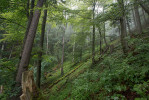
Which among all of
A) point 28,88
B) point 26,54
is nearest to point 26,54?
point 26,54

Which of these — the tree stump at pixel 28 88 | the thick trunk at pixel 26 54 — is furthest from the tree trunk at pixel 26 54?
the tree stump at pixel 28 88

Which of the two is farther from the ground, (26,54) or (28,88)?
(26,54)

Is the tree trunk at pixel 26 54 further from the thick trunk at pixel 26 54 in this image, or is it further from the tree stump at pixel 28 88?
the tree stump at pixel 28 88

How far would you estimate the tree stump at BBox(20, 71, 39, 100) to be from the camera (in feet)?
8.95

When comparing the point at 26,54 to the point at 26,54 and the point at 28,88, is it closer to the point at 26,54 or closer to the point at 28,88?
the point at 26,54

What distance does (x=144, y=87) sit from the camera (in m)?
2.29

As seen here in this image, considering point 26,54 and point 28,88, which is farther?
point 26,54

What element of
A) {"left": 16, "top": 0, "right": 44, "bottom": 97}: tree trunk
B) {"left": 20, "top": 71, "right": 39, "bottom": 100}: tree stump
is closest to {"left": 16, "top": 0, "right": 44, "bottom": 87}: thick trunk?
{"left": 16, "top": 0, "right": 44, "bottom": 97}: tree trunk

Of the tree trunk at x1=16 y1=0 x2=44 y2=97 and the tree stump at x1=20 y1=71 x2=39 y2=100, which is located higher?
the tree trunk at x1=16 y1=0 x2=44 y2=97

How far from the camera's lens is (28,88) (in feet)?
9.15

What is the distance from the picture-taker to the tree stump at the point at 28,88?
2.73 meters

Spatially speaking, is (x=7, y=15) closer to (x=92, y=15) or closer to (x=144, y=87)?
(x=92, y=15)

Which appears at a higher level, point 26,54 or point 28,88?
point 26,54

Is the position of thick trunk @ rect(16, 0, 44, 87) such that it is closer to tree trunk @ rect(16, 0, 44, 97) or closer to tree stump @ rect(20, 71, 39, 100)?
tree trunk @ rect(16, 0, 44, 97)
